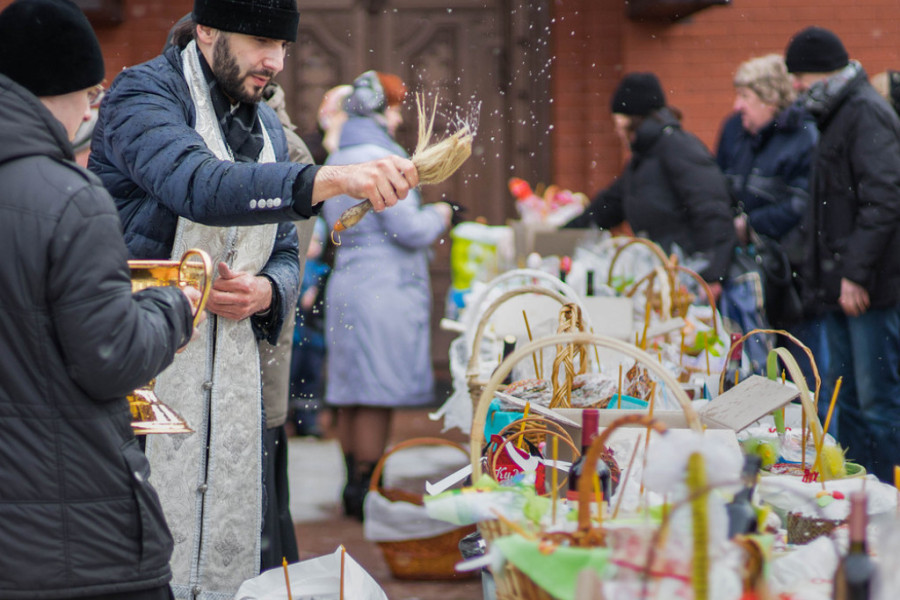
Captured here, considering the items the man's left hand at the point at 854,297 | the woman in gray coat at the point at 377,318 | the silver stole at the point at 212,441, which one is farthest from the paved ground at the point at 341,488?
the man's left hand at the point at 854,297

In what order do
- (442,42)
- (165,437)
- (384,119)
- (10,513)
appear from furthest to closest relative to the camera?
(442,42), (384,119), (165,437), (10,513)

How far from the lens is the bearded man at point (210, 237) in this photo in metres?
2.18

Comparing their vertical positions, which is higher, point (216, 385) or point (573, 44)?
point (573, 44)

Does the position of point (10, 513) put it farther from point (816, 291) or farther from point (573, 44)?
point (573, 44)

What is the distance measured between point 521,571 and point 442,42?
6397mm

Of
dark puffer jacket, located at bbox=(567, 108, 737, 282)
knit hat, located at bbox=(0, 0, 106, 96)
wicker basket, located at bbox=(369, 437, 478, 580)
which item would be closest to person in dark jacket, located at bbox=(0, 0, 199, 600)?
knit hat, located at bbox=(0, 0, 106, 96)

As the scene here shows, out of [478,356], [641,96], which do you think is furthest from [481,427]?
[641,96]

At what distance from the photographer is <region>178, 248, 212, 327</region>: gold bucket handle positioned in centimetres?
177

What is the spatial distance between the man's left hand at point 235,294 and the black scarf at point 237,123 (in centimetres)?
29

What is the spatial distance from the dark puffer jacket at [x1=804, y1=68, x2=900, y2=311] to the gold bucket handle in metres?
2.93

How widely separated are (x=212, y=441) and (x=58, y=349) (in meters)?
0.82

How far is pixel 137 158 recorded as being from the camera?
2.17 metres

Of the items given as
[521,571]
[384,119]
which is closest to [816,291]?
[384,119]

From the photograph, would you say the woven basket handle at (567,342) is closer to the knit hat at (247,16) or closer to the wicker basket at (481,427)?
the wicker basket at (481,427)
